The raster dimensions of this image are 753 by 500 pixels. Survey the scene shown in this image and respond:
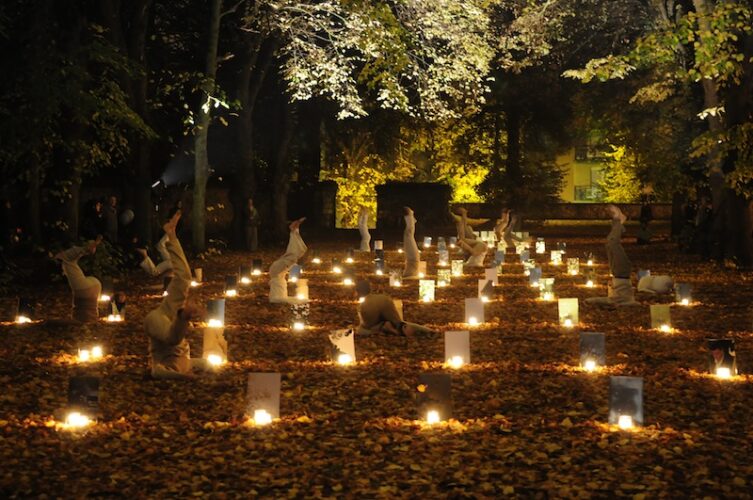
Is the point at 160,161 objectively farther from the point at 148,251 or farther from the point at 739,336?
the point at 739,336

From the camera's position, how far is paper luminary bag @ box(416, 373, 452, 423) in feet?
33.7

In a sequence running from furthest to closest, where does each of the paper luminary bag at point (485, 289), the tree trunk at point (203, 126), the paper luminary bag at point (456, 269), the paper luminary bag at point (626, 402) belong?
1. the tree trunk at point (203, 126)
2. the paper luminary bag at point (456, 269)
3. the paper luminary bag at point (485, 289)
4. the paper luminary bag at point (626, 402)

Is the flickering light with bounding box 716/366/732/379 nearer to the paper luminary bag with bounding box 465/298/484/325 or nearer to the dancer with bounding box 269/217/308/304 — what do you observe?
the paper luminary bag with bounding box 465/298/484/325

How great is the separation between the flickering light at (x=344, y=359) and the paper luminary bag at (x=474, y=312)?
432 centimetres

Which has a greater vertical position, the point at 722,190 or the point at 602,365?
the point at 722,190

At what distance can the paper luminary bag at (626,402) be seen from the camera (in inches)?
395

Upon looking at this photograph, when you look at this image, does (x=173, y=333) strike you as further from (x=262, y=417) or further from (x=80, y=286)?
(x=80, y=286)

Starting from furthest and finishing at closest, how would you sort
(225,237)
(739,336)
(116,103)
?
1. (225,237)
2. (116,103)
3. (739,336)

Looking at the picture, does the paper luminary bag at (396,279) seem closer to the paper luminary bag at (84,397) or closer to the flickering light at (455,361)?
the flickering light at (455,361)

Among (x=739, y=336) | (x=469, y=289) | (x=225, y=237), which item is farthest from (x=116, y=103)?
(x=225, y=237)

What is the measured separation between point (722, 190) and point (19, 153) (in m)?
19.2

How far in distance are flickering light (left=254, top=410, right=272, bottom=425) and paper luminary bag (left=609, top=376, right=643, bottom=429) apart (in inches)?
116

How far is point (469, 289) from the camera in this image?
79.3ft

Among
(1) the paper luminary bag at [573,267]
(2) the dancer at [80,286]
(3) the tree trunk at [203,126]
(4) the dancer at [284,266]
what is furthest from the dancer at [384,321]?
(3) the tree trunk at [203,126]
